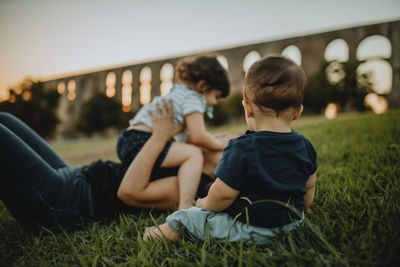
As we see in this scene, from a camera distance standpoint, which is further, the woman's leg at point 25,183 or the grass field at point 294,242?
the woman's leg at point 25,183

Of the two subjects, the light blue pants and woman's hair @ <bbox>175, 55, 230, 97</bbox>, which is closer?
the light blue pants

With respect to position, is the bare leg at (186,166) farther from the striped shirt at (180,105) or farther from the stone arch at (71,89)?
the stone arch at (71,89)

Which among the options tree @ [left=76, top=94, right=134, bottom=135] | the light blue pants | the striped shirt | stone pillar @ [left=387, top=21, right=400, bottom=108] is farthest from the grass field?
tree @ [left=76, top=94, right=134, bottom=135]

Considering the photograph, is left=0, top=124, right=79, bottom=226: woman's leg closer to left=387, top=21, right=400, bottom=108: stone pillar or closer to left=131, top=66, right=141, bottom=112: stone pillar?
left=387, top=21, right=400, bottom=108: stone pillar

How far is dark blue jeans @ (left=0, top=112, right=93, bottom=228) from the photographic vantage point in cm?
108

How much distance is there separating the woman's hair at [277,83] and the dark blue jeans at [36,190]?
1102 mm

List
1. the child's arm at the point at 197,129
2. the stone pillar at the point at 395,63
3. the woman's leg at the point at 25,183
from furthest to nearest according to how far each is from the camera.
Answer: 1. the stone pillar at the point at 395,63
2. the child's arm at the point at 197,129
3. the woman's leg at the point at 25,183

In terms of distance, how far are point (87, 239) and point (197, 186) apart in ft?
1.99

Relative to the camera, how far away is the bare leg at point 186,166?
1.21 metres

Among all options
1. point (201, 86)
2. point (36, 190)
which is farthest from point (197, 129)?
point (36, 190)

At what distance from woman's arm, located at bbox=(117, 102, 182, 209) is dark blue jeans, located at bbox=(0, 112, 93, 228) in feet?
0.81

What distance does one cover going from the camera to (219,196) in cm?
73

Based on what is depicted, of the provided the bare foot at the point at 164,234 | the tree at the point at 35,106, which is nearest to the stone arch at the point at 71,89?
the tree at the point at 35,106

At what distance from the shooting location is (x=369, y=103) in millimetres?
15625
